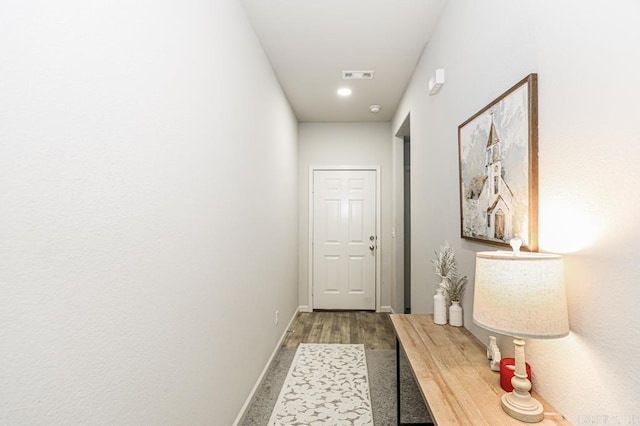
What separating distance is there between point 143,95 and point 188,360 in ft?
3.48

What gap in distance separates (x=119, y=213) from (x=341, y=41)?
2248mm

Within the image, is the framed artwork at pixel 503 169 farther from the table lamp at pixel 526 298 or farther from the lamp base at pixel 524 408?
the lamp base at pixel 524 408

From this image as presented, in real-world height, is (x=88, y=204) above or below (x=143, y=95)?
below

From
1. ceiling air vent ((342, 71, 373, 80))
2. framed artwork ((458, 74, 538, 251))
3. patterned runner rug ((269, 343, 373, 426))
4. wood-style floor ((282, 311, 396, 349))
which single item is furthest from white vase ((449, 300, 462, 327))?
ceiling air vent ((342, 71, 373, 80))

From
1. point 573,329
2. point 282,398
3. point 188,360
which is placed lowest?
point 282,398

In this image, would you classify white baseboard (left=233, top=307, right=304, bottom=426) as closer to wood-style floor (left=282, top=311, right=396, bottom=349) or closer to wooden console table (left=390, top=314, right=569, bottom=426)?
wood-style floor (left=282, top=311, right=396, bottom=349)

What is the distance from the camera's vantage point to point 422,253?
288cm

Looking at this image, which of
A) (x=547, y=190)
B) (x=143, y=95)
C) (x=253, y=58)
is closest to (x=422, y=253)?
(x=547, y=190)

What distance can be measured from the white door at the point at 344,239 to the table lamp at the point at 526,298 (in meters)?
3.78

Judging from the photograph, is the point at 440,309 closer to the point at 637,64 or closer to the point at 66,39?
the point at 637,64

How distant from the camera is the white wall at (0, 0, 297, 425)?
730mm

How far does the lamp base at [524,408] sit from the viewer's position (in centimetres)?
105

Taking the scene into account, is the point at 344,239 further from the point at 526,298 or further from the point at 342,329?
the point at 526,298

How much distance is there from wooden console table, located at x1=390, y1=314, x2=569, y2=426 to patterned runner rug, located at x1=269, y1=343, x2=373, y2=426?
0.76 metres
